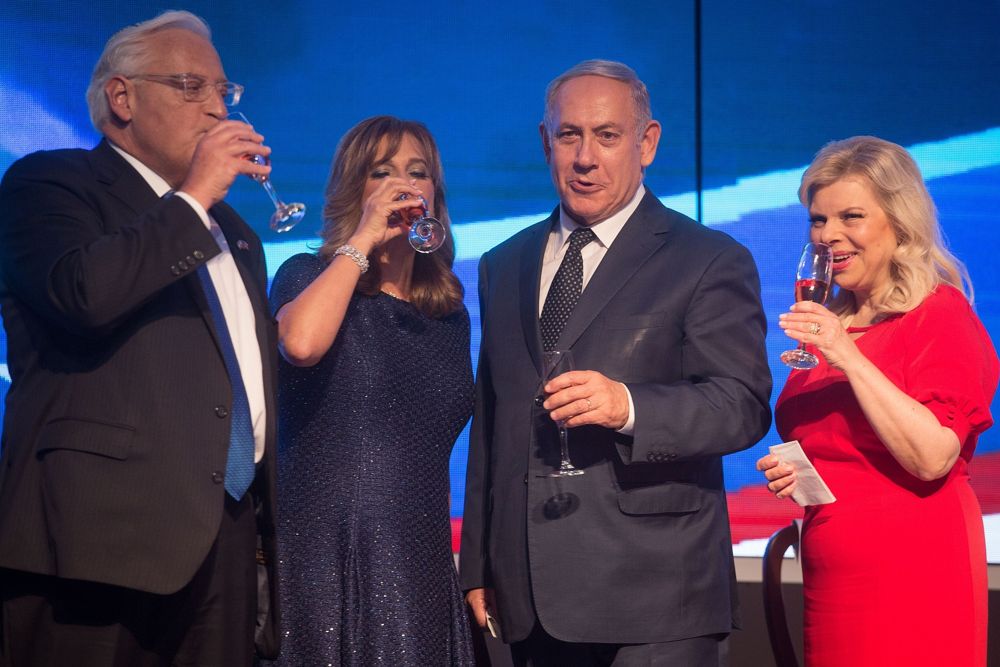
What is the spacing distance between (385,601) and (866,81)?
2.84 meters

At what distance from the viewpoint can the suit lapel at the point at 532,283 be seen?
2371 millimetres

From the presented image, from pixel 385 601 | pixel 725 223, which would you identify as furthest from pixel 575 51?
pixel 385 601

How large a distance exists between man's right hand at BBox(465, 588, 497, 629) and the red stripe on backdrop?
58.8 inches

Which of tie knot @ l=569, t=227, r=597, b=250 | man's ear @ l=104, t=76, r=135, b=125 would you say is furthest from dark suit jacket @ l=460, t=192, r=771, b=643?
man's ear @ l=104, t=76, r=135, b=125

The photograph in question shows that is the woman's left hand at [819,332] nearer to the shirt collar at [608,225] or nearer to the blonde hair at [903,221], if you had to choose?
the blonde hair at [903,221]

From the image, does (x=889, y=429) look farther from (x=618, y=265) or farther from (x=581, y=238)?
(x=581, y=238)

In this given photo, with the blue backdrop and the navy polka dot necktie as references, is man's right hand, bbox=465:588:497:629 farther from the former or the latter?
the blue backdrop

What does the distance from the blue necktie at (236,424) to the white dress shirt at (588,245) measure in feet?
2.37

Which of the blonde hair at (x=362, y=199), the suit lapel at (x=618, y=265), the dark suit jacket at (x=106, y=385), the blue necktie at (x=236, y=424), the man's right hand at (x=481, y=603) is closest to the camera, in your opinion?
the dark suit jacket at (x=106, y=385)

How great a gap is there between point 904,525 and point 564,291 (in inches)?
36.6

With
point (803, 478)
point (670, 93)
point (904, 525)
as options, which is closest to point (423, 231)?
point (803, 478)

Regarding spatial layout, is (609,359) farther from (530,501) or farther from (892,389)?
(892,389)

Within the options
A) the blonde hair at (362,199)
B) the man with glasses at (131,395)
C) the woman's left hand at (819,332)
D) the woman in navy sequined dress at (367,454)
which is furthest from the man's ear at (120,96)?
the woman's left hand at (819,332)

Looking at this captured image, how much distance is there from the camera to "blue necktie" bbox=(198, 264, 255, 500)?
204 cm
